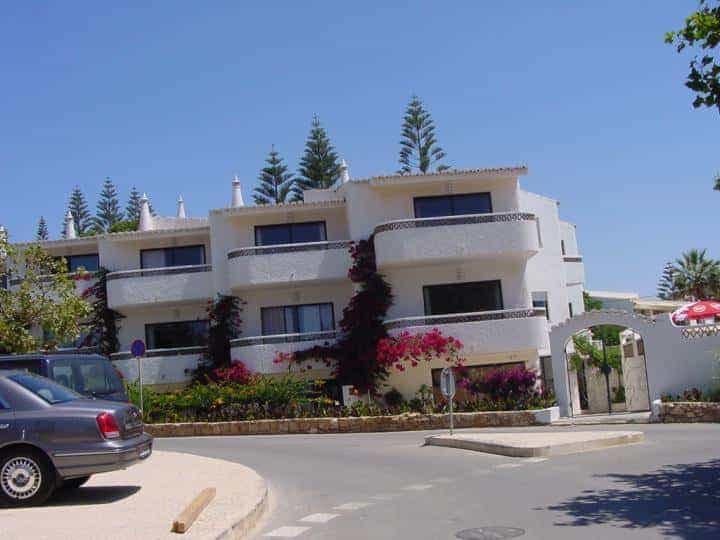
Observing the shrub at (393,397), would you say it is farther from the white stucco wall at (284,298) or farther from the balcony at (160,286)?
the balcony at (160,286)

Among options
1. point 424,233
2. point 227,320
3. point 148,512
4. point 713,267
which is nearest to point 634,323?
point 424,233

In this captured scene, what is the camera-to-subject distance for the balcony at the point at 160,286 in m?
32.9

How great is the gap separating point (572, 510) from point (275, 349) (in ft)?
70.8

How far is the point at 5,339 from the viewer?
81.6ft

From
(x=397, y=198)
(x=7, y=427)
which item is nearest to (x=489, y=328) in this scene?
(x=397, y=198)

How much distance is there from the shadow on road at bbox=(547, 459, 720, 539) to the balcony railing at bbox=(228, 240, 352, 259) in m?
19.8

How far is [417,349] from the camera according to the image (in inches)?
1116

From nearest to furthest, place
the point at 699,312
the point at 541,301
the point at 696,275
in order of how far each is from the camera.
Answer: the point at 699,312
the point at 541,301
the point at 696,275

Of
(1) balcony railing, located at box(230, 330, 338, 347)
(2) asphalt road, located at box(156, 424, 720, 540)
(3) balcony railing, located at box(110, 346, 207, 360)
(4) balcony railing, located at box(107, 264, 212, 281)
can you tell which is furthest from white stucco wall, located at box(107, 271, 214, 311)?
(2) asphalt road, located at box(156, 424, 720, 540)

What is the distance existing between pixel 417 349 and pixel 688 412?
897 cm

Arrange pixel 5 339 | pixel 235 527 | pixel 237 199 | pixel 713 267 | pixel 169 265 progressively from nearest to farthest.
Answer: pixel 235 527 < pixel 5 339 < pixel 169 265 < pixel 237 199 < pixel 713 267

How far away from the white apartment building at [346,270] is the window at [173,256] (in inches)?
2.1

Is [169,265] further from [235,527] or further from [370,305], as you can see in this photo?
[235,527]

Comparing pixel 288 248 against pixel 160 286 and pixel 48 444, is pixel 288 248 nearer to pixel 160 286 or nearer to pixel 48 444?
pixel 160 286
